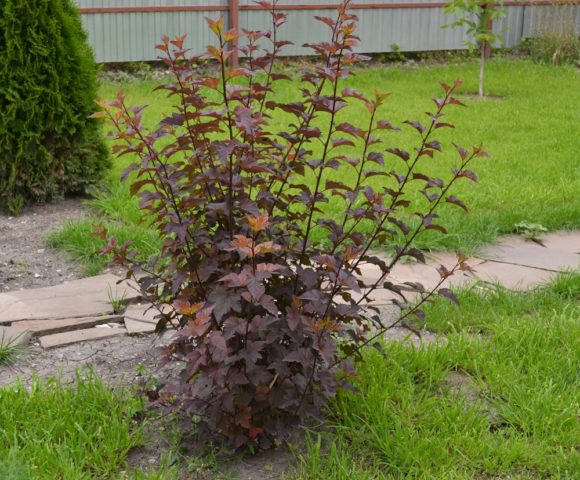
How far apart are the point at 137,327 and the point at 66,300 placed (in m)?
0.52

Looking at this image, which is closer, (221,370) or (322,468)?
(221,370)

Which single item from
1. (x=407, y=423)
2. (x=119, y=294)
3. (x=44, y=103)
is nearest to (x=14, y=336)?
(x=119, y=294)

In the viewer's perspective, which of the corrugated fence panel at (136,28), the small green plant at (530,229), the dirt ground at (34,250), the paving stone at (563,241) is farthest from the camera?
the corrugated fence panel at (136,28)

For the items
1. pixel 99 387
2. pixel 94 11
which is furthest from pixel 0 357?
pixel 94 11

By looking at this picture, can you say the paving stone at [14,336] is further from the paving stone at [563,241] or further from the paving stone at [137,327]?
the paving stone at [563,241]

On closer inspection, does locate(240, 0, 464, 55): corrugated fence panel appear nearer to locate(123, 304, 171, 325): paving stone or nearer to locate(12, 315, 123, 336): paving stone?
locate(123, 304, 171, 325): paving stone

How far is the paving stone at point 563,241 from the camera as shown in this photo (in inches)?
197

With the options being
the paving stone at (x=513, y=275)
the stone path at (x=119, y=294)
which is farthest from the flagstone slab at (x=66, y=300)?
the paving stone at (x=513, y=275)

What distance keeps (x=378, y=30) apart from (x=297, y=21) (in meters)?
1.42

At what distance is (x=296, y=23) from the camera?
42.5 feet

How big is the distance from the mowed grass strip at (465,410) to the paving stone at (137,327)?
0.99 metres

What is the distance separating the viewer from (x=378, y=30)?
44.4 feet

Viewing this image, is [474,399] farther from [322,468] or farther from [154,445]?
[154,445]

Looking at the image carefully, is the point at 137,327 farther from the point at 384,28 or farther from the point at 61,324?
the point at 384,28
